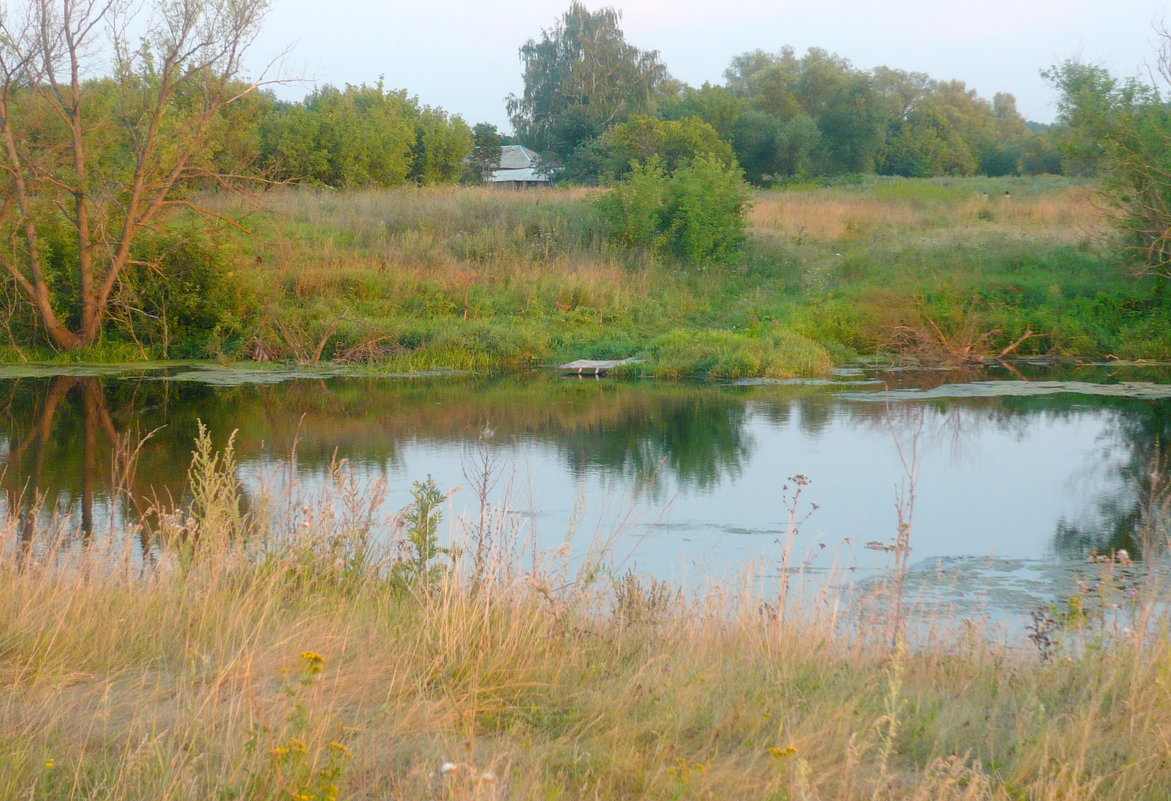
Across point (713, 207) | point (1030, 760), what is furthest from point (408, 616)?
point (713, 207)

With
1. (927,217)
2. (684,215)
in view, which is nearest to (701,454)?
(684,215)

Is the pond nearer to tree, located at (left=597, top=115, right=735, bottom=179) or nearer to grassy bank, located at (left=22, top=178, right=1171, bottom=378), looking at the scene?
grassy bank, located at (left=22, top=178, right=1171, bottom=378)

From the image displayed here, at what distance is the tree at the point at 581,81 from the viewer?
60.5m

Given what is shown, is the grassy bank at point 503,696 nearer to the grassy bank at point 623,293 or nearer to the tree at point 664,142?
the grassy bank at point 623,293

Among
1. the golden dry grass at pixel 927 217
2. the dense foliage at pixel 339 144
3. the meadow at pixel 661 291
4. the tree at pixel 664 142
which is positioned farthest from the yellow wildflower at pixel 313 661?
the tree at pixel 664 142

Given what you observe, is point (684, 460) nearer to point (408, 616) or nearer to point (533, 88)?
point (408, 616)

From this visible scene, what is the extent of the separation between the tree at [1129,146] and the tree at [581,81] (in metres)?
36.6

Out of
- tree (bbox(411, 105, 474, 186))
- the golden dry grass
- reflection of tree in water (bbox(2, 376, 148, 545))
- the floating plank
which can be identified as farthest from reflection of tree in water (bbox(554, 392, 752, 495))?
tree (bbox(411, 105, 474, 186))

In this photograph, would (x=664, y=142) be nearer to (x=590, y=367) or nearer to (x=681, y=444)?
(x=590, y=367)

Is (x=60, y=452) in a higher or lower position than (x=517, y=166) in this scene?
lower

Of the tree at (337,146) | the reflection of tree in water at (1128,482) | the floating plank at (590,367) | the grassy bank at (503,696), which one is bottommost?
the reflection of tree in water at (1128,482)

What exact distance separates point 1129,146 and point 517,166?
1855 inches

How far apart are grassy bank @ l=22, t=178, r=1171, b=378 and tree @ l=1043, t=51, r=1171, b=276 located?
34.4 inches

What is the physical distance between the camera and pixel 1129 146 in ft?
76.1
